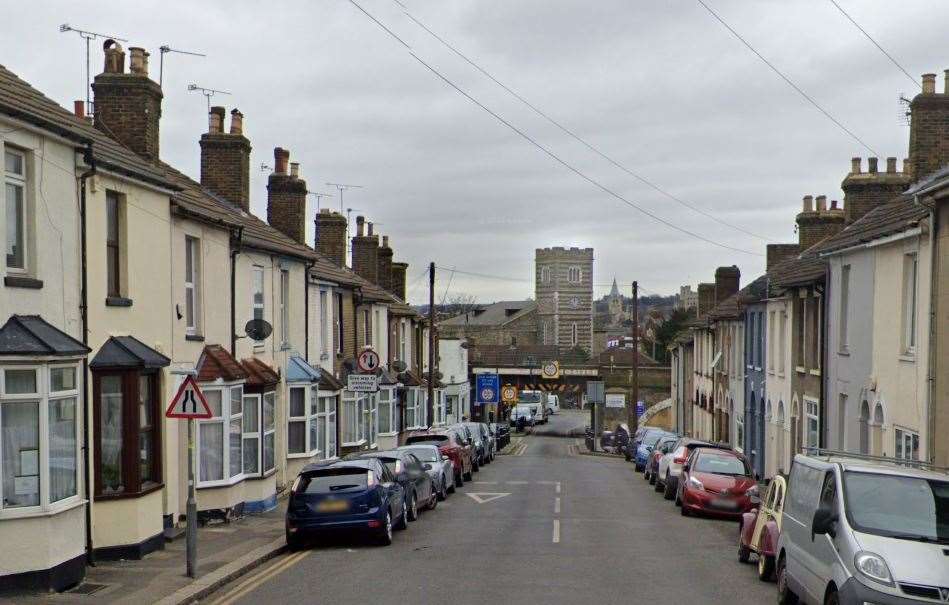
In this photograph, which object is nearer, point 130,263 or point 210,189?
point 130,263

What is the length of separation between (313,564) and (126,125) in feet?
29.2

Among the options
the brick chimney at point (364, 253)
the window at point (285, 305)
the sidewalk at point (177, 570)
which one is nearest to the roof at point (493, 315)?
the brick chimney at point (364, 253)

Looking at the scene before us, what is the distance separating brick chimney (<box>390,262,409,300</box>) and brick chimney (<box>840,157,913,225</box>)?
2669 centimetres

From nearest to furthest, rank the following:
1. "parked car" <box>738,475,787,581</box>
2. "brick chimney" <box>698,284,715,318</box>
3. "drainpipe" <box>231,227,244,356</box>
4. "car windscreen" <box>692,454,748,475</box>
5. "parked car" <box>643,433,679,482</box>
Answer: "parked car" <box>738,475,787,581</box> < "drainpipe" <box>231,227,244,356</box> < "car windscreen" <box>692,454,748,475</box> < "parked car" <box>643,433,679,482</box> < "brick chimney" <box>698,284,715,318</box>

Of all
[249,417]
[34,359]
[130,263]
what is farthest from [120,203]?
[249,417]

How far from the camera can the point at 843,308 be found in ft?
83.0

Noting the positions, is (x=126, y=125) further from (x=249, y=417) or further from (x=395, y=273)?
(x=395, y=273)

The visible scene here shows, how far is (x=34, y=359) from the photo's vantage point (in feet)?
42.2

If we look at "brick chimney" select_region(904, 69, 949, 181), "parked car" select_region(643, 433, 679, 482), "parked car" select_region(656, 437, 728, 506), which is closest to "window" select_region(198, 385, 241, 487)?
"parked car" select_region(656, 437, 728, 506)

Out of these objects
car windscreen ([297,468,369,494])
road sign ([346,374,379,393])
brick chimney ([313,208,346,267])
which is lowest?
car windscreen ([297,468,369,494])

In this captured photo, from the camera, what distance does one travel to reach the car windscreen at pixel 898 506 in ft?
35.5

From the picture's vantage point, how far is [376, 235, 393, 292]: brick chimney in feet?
162

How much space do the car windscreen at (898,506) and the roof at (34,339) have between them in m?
A: 9.46

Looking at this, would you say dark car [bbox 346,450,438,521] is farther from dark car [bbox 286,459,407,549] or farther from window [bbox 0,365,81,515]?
window [bbox 0,365,81,515]
